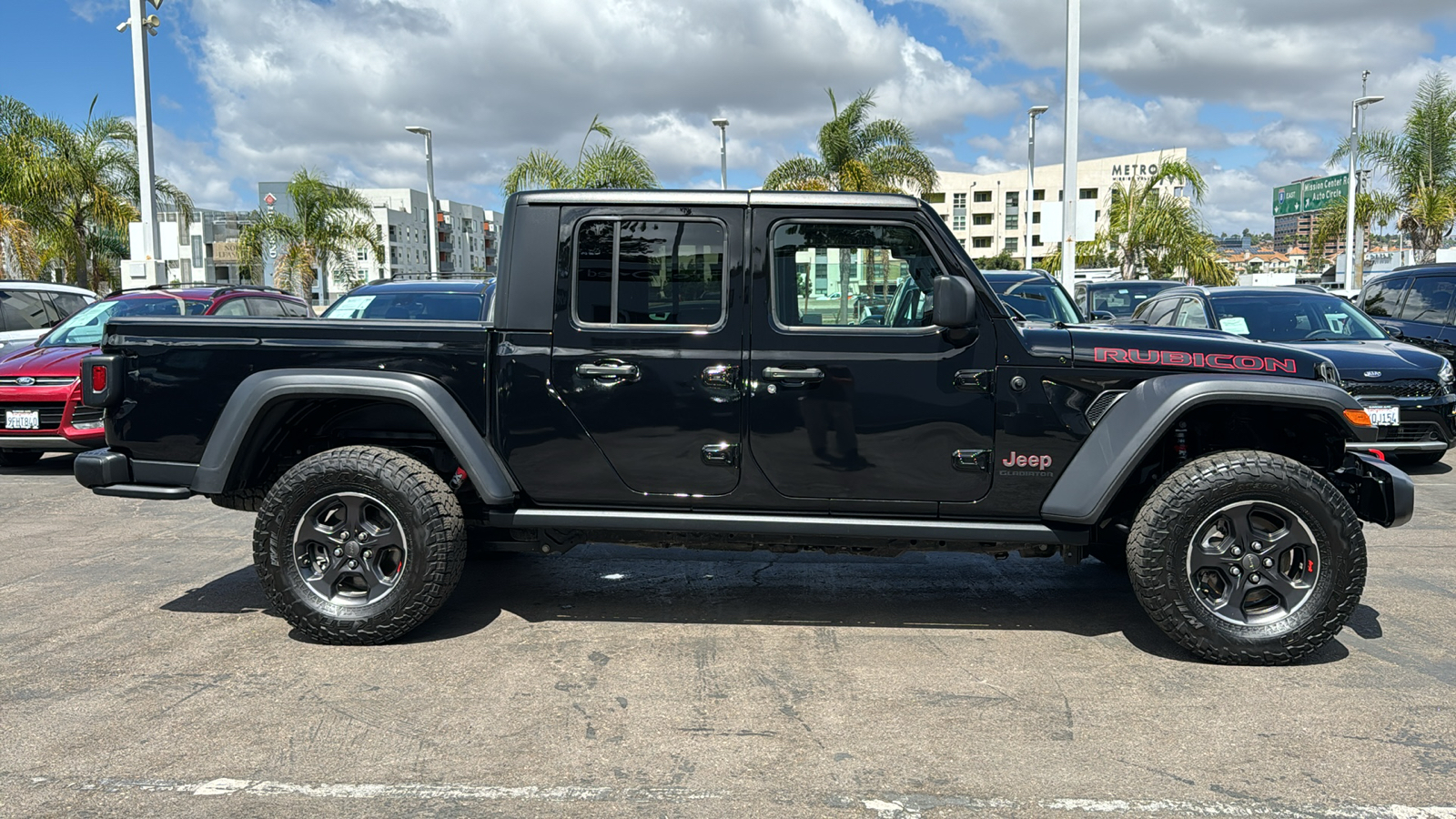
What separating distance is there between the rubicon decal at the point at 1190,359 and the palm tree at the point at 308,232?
101 feet

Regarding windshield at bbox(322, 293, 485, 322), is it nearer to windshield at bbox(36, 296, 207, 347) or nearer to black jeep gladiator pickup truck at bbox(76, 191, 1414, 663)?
windshield at bbox(36, 296, 207, 347)

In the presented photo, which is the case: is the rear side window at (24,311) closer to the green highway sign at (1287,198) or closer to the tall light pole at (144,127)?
the tall light pole at (144,127)

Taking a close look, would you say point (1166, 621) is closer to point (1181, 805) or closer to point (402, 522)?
point (1181, 805)

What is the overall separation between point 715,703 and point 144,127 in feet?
56.0

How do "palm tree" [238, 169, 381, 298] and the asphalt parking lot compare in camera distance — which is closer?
the asphalt parking lot

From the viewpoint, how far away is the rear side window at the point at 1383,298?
12.3m

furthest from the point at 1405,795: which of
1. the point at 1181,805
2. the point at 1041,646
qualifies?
the point at 1041,646

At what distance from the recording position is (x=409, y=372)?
464cm

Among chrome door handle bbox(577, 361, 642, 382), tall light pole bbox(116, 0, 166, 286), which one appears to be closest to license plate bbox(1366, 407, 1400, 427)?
chrome door handle bbox(577, 361, 642, 382)

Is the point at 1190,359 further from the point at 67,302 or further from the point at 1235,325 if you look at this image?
the point at 67,302

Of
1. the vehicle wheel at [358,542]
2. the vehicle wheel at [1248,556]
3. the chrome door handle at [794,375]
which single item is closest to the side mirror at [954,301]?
the chrome door handle at [794,375]

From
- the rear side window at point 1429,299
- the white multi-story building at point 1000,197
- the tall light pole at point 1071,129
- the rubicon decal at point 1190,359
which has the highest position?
the white multi-story building at point 1000,197

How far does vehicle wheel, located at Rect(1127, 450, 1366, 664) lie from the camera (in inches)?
Result: 170

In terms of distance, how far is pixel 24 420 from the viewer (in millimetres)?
9211
